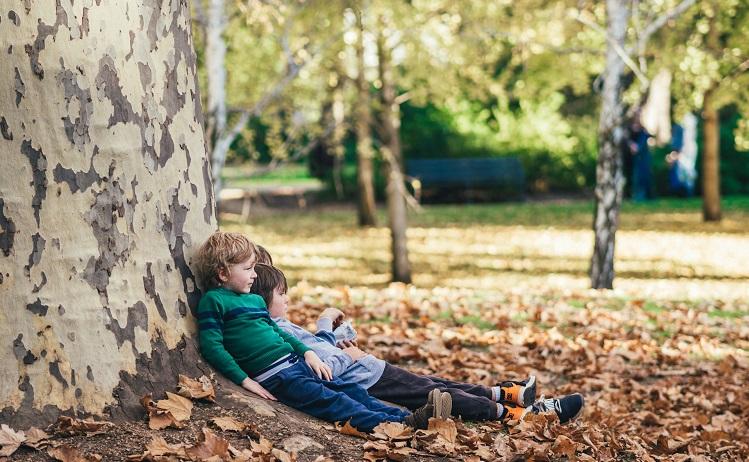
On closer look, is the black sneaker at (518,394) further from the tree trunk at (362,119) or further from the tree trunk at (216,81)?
the tree trunk at (362,119)

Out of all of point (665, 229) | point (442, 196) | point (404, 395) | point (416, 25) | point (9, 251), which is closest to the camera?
point (9, 251)

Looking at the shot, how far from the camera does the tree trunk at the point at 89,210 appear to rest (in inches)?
145

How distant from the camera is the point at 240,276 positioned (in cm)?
436

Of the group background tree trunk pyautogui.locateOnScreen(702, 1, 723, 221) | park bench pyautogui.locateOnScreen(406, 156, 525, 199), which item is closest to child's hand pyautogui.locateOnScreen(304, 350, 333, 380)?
background tree trunk pyautogui.locateOnScreen(702, 1, 723, 221)

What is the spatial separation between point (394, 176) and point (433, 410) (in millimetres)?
10970

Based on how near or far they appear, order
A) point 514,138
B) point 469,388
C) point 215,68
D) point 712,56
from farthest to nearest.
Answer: point 514,138, point 712,56, point 215,68, point 469,388

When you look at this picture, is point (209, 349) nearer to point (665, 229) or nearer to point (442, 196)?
point (665, 229)

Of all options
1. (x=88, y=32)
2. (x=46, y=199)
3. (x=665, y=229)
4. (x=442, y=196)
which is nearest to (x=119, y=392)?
(x=46, y=199)

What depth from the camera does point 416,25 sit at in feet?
44.6

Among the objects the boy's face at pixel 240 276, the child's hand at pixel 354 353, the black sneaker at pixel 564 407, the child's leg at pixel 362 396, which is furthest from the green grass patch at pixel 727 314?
the boy's face at pixel 240 276

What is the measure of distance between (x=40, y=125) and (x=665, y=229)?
63.2 ft

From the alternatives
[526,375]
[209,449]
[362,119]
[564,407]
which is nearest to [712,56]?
[362,119]

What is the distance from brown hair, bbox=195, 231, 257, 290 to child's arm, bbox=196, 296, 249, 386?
0.34 feet

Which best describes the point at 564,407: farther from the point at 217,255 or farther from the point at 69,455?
the point at 69,455
